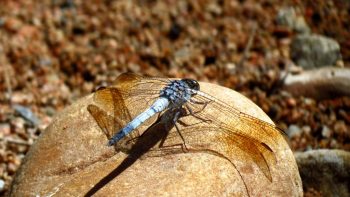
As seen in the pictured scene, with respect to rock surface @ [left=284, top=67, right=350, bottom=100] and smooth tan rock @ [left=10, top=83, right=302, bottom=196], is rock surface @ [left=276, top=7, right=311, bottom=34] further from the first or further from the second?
smooth tan rock @ [left=10, top=83, right=302, bottom=196]

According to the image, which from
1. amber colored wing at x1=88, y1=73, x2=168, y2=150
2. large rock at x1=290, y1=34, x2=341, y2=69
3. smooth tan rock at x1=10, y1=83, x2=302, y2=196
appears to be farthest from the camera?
large rock at x1=290, y1=34, x2=341, y2=69

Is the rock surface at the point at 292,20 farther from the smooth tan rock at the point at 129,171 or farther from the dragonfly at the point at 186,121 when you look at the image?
the smooth tan rock at the point at 129,171

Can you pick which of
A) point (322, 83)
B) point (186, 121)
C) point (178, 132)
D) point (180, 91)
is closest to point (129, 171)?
point (178, 132)

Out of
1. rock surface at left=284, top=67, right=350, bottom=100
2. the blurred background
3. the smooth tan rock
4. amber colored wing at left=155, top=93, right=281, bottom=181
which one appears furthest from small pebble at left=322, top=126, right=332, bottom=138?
amber colored wing at left=155, top=93, right=281, bottom=181

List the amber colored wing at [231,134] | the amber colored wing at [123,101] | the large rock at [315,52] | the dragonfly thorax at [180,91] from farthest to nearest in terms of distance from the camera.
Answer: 1. the large rock at [315,52]
2. the dragonfly thorax at [180,91]
3. the amber colored wing at [123,101]
4. the amber colored wing at [231,134]

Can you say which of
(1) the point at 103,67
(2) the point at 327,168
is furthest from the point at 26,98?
(2) the point at 327,168

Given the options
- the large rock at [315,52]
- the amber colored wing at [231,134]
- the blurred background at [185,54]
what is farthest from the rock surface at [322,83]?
the amber colored wing at [231,134]

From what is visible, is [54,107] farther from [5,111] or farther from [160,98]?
[160,98]

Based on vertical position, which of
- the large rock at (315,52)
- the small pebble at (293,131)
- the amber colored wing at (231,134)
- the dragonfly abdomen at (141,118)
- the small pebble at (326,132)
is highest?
the dragonfly abdomen at (141,118)
